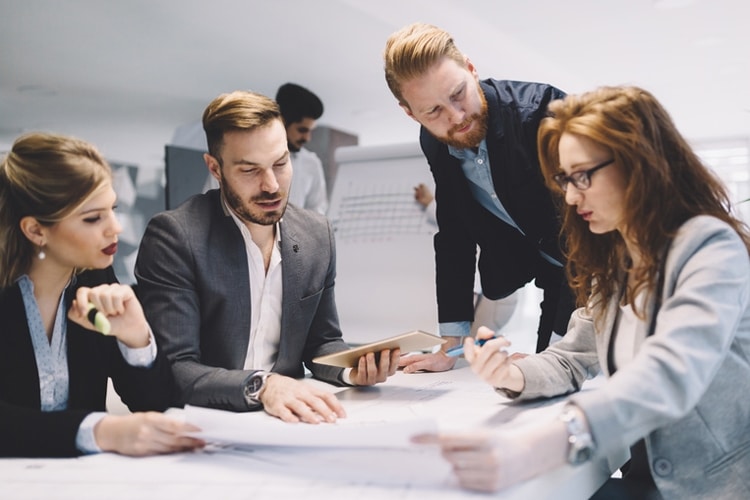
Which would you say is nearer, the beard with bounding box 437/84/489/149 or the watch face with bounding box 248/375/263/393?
the watch face with bounding box 248/375/263/393

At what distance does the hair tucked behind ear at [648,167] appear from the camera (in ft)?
3.11

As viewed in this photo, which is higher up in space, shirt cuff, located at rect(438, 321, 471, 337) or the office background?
the office background

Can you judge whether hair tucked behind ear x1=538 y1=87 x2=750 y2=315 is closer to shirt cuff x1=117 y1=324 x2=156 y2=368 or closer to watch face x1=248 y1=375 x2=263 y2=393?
watch face x1=248 y1=375 x2=263 y2=393

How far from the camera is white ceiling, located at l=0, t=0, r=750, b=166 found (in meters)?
4.21

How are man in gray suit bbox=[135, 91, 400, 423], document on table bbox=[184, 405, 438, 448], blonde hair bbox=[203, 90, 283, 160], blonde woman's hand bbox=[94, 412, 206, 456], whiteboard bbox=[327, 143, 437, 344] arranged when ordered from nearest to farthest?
document on table bbox=[184, 405, 438, 448]
blonde woman's hand bbox=[94, 412, 206, 456]
man in gray suit bbox=[135, 91, 400, 423]
blonde hair bbox=[203, 90, 283, 160]
whiteboard bbox=[327, 143, 437, 344]

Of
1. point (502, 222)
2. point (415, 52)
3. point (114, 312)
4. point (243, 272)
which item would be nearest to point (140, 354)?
point (114, 312)

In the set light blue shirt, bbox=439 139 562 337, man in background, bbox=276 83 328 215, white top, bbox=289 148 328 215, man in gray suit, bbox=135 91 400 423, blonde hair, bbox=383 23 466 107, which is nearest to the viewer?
man in gray suit, bbox=135 91 400 423

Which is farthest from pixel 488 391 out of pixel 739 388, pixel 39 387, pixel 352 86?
pixel 352 86

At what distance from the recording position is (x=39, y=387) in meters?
1.03

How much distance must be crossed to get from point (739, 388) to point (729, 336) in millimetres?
113

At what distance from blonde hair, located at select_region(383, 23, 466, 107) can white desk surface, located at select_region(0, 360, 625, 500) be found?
38.0 inches

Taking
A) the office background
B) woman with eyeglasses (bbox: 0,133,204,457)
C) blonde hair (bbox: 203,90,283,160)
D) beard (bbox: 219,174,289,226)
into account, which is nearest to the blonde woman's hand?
woman with eyeglasses (bbox: 0,133,204,457)

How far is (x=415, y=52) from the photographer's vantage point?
5.06 ft

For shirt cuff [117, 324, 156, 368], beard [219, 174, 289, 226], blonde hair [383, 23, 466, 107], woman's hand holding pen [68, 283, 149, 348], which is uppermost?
blonde hair [383, 23, 466, 107]
